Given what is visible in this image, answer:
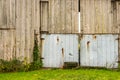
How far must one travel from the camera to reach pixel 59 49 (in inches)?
532

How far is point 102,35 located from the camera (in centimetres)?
1345

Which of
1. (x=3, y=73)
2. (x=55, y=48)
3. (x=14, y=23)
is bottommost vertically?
(x=3, y=73)

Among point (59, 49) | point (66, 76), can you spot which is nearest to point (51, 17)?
point (59, 49)

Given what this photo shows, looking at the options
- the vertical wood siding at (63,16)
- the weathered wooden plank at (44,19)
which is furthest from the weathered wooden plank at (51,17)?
the weathered wooden plank at (44,19)

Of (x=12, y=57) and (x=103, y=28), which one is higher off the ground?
(x=103, y=28)

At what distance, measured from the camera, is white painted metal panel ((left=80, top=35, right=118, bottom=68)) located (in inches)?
526

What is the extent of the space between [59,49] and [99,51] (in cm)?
162

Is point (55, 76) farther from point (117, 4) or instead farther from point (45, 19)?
point (117, 4)

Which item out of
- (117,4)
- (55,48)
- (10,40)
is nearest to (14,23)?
(10,40)

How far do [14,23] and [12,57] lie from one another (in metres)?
1.38

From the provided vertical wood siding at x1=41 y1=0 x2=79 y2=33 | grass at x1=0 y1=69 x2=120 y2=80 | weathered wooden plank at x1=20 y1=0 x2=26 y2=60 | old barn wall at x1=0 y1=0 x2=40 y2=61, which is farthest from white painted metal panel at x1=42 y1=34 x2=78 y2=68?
grass at x1=0 y1=69 x2=120 y2=80

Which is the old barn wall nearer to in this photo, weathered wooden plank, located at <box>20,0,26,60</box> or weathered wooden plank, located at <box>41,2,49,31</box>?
weathered wooden plank, located at <box>20,0,26,60</box>

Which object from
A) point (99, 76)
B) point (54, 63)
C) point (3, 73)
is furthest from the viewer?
point (54, 63)

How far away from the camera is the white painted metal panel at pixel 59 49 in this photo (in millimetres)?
13477
